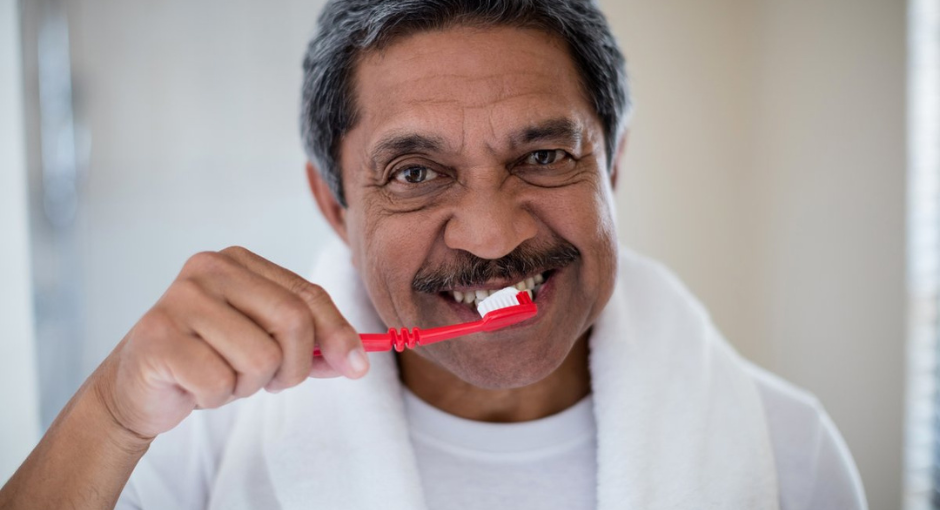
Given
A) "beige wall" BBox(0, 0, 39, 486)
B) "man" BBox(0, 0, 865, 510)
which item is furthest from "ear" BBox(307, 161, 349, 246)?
"beige wall" BBox(0, 0, 39, 486)

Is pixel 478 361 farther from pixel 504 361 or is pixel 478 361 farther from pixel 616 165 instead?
pixel 616 165

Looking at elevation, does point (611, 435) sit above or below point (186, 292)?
below

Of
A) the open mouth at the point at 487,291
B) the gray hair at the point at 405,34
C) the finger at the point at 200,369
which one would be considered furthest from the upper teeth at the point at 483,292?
the finger at the point at 200,369

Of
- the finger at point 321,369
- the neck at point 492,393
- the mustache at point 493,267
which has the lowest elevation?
the neck at point 492,393

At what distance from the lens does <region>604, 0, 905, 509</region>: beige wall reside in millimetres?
1977

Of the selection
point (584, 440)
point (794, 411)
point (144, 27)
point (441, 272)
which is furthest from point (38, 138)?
point (794, 411)

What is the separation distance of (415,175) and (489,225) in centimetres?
16

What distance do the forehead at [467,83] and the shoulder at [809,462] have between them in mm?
610

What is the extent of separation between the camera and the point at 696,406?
1.12 meters

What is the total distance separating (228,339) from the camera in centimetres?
70

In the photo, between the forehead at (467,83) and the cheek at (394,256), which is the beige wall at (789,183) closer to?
the forehead at (467,83)

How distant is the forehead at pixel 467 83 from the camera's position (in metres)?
0.96

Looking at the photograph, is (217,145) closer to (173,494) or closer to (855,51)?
(173,494)

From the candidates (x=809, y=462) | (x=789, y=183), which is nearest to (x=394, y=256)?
(x=809, y=462)
